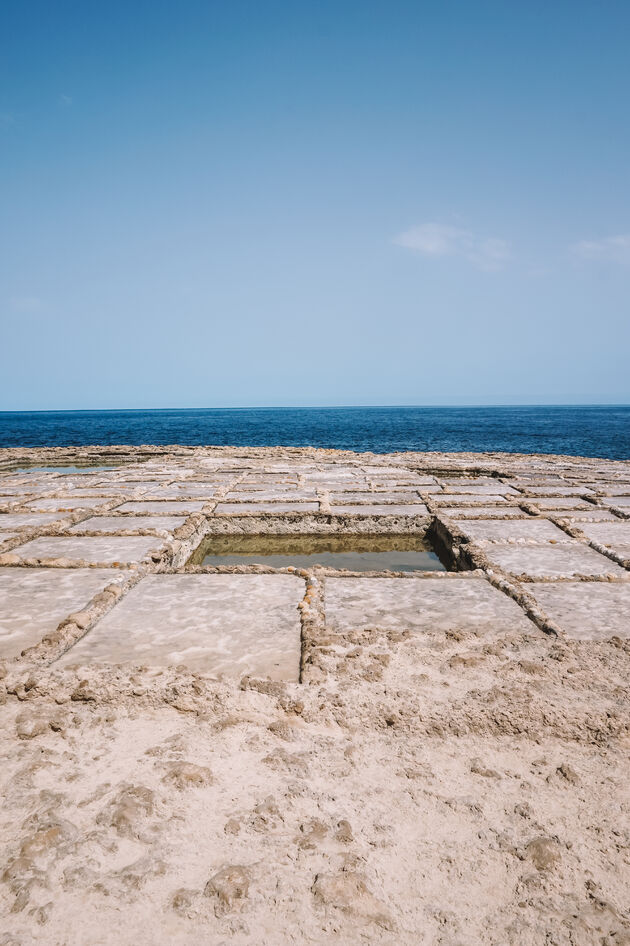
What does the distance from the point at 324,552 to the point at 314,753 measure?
420 centimetres

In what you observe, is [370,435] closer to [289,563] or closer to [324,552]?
[324,552]

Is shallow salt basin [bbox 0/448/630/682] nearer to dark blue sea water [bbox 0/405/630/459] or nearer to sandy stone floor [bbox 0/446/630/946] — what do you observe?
sandy stone floor [bbox 0/446/630/946]

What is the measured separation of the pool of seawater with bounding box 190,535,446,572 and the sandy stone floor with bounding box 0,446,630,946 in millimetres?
1327

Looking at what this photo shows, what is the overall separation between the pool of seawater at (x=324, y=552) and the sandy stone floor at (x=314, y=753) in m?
1.33

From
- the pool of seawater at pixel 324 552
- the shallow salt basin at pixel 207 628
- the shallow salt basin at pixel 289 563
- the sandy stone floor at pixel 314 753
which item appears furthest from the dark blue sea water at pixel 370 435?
the sandy stone floor at pixel 314 753

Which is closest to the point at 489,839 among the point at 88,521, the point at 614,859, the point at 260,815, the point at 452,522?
the point at 614,859

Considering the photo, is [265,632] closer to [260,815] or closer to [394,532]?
[260,815]

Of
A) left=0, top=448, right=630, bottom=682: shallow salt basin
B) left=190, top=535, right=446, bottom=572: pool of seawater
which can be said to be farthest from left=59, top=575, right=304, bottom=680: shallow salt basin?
left=190, top=535, right=446, bottom=572: pool of seawater

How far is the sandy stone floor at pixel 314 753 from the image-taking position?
1.56 metres

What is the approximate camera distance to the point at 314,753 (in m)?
2.26

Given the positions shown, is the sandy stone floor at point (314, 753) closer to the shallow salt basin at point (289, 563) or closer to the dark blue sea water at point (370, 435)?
the shallow salt basin at point (289, 563)

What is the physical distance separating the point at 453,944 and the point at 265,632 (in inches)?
82.5

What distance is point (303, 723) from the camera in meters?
2.47

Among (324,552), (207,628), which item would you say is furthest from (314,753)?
(324,552)
